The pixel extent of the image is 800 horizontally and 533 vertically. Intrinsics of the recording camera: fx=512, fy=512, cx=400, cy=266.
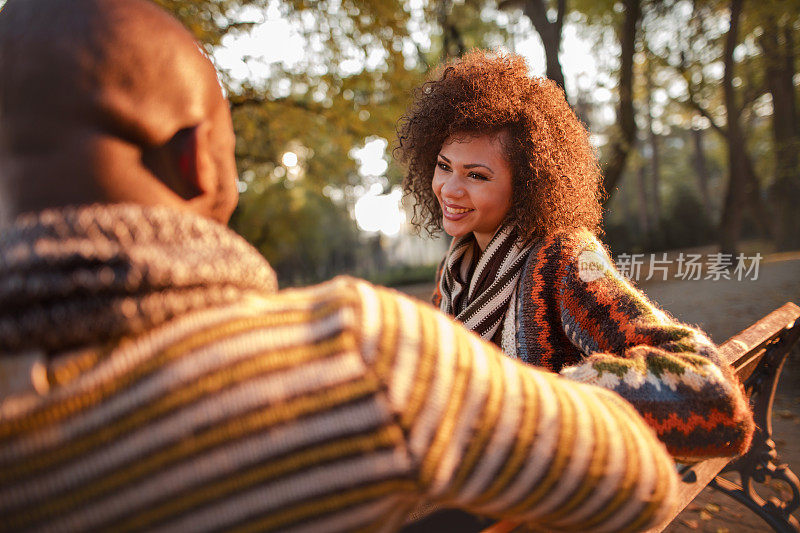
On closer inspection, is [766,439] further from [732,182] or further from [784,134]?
[784,134]

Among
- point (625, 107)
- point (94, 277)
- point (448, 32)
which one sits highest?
point (448, 32)

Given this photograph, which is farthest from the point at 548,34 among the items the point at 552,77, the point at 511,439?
the point at 511,439

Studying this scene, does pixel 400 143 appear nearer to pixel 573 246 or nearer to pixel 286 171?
pixel 573 246

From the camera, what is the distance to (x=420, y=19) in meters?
9.52

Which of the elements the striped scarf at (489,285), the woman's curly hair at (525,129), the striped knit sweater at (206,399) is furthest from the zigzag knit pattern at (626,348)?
the striped knit sweater at (206,399)

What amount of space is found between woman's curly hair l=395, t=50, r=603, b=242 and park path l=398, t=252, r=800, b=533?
1.56 m

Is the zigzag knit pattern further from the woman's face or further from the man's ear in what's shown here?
the man's ear

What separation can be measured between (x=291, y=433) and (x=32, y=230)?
15.9 inches

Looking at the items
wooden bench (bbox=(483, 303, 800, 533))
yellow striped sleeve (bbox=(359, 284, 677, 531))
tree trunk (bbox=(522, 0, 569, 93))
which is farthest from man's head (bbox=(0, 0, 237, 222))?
tree trunk (bbox=(522, 0, 569, 93))

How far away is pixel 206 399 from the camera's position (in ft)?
1.97

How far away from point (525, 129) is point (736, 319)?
244 inches

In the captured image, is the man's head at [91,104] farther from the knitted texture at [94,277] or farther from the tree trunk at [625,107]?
the tree trunk at [625,107]

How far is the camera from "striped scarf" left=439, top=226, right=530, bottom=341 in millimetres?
2072

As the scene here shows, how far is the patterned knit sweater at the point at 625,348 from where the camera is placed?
124 cm
